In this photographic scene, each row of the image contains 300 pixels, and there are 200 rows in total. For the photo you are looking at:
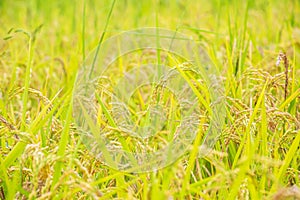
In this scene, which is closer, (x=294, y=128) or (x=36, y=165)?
(x=36, y=165)

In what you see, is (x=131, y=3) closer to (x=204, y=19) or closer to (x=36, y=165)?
(x=204, y=19)

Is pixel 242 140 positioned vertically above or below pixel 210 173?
above

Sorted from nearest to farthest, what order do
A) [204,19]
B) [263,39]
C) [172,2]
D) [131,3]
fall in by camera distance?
[263,39], [204,19], [172,2], [131,3]

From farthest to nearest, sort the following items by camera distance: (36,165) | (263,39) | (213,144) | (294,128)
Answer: (263,39)
(294,128)
(213,144)
(36,165)

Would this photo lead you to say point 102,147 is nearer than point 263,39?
Yes

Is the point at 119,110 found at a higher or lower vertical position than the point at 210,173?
higher

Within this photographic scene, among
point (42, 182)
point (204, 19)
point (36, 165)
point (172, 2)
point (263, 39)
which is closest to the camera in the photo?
point (36, 165)

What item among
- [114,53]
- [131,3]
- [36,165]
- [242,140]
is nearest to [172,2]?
[131,3]

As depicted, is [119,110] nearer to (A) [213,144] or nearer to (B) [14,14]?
(A) [213,144]

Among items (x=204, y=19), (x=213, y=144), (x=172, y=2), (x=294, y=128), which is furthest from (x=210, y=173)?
(x=172, y=2)
